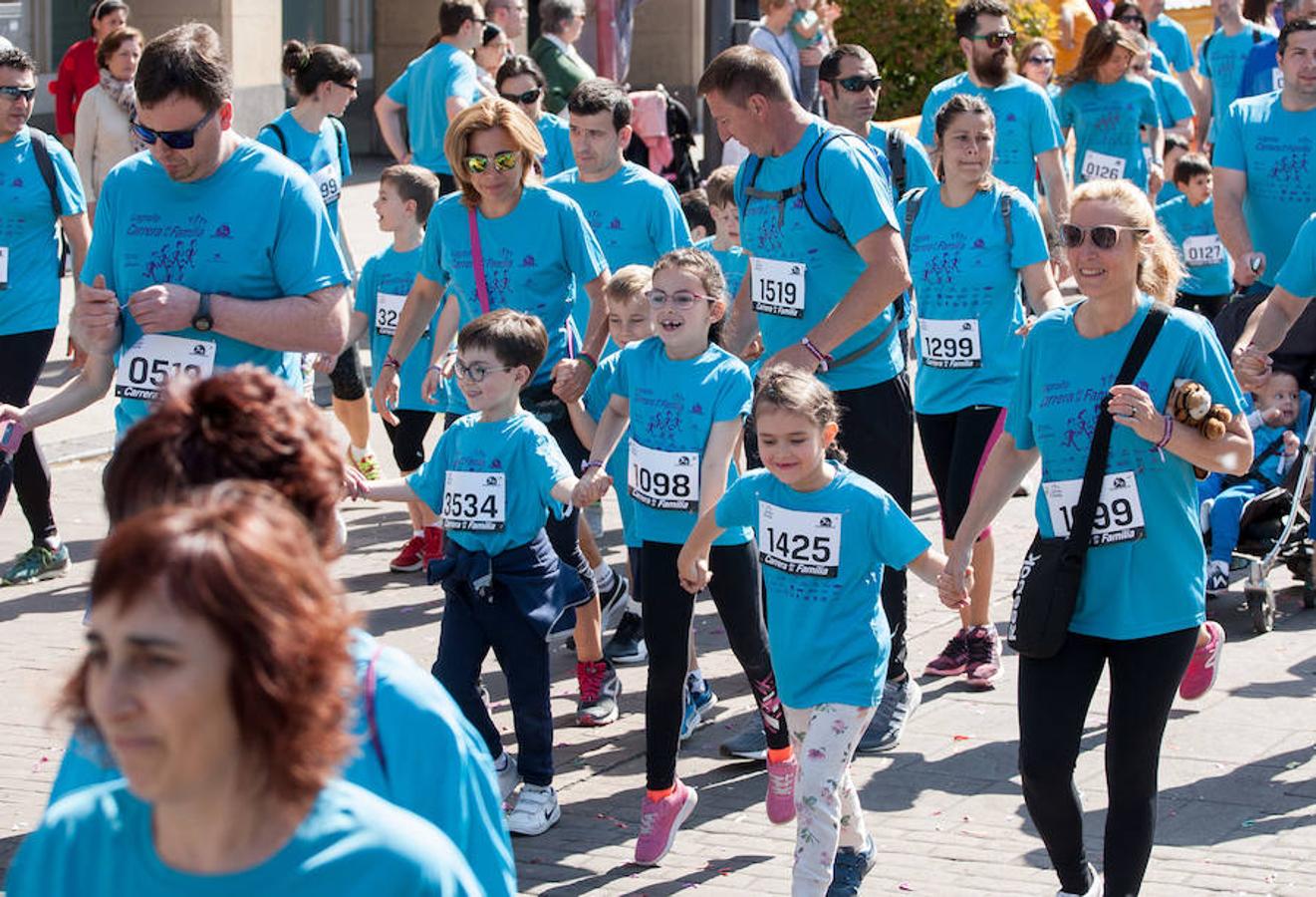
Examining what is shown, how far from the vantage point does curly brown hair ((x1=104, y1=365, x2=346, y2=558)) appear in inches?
92.7

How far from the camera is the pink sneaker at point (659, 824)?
5.81 m

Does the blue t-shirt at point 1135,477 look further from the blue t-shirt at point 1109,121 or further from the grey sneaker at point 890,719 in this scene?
the blue t-shirt at point 1109,121

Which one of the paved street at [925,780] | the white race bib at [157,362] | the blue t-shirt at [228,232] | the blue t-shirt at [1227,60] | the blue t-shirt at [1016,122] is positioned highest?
the blue t-shirt at [1227,60]

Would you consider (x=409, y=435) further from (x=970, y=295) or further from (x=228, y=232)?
(x=228, y=232)

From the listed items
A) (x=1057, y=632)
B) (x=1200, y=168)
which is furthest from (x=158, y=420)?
(x=1200, y=168)

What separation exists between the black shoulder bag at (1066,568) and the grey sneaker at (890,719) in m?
1.83

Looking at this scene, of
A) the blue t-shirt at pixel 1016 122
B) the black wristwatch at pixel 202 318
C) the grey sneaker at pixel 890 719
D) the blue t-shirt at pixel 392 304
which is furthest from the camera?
the blue t-shirt at pixel 1016 122

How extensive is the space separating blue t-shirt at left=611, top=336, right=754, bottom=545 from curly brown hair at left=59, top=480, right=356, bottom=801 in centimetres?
403

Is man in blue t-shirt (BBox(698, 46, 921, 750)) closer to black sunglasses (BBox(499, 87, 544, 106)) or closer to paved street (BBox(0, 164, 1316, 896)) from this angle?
paved street (BBox(0, 164, 1316, 896))

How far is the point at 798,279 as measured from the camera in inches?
256

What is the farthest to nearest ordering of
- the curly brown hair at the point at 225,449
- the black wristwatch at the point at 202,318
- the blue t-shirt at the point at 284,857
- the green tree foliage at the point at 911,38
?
the green tree foliage at the point at 911,38 → the black wristwatch at the point at 202,318 → the curly brown hair at the point at 225,449 → the blue t-shirt at the point at 284,857

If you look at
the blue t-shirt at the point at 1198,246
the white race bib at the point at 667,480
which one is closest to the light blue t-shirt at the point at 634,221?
the white race bib at the point at 667,480

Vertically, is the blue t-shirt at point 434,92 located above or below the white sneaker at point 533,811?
above

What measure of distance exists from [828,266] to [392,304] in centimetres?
318
